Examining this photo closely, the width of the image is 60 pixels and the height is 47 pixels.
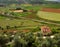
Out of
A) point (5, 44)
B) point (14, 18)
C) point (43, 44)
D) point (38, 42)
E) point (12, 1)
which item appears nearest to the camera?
point (43, 44)

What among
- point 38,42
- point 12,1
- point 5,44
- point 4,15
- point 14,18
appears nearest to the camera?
point 38,42

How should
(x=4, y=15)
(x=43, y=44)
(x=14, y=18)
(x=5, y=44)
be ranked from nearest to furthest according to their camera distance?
1. (x=43, y=44)
2. (x=5, y=44)
3. (x=14, y=18)
4. (x=4, y=15)

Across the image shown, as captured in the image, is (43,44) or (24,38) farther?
(24,38)

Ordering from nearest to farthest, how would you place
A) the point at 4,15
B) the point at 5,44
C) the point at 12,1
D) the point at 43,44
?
the point at 43,44 → the point at 5,44 → the point at 4,15 → the point at 12,1

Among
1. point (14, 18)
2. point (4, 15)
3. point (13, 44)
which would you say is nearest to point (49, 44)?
point (13, 44)

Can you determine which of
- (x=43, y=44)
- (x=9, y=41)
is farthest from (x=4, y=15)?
(x=43, y=44)

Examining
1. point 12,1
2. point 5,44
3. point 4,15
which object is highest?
point 5,44

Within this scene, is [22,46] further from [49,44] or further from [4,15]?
[4,15]

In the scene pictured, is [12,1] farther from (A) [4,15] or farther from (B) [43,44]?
(B) [43,44]

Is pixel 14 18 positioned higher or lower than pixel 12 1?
higher
